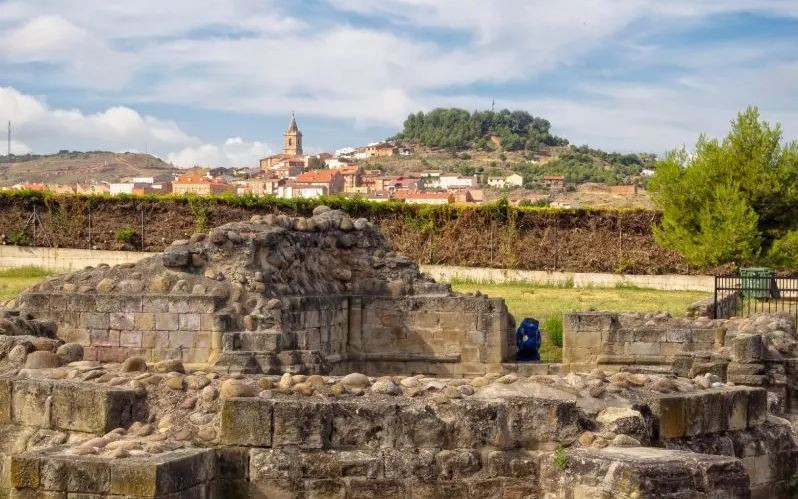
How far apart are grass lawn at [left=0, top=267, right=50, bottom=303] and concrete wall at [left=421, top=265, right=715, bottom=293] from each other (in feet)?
38.3

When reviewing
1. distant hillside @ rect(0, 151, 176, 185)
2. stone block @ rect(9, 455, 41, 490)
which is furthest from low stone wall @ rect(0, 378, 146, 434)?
distant hillside @ rect(0, 151, 176, 185)

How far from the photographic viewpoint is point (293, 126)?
184 m

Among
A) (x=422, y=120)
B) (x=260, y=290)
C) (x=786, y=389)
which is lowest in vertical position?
(x=786, y=389)

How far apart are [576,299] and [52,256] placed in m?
17.4

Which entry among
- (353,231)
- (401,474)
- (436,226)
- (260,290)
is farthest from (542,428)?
(436,226)

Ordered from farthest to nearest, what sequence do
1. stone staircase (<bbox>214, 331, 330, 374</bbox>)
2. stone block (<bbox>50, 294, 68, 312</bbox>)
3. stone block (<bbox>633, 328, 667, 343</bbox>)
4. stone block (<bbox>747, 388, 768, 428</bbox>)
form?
1. stone block (<bbox>633, 328, 667, 343</bbox>)
2. stone block (<bbox>50, 294, 68, 312</bbox>)
3. stone staircase (<bbox>214, 331, 330, 374</bbox>)
4. stone block (<bbox>747, 388, 768, 428</bbox>)

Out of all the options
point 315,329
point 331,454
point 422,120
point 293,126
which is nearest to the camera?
point 331,454

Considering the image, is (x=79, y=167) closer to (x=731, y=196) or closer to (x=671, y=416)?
(x=731, y=196)

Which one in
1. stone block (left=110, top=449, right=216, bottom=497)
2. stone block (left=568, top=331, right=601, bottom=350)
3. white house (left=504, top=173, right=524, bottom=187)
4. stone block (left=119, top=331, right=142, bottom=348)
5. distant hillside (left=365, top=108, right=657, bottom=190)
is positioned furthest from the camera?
distant hillside (left=365, top=108, right=657, bottom=190)

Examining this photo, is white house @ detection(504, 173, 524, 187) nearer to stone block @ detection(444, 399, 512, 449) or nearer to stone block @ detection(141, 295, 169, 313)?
stone block @ detection(141, 295, 169, 313)

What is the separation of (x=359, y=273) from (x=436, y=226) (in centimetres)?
2145

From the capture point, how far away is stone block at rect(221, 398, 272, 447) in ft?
24.7

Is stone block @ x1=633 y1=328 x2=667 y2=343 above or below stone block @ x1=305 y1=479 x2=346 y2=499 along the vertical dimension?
above

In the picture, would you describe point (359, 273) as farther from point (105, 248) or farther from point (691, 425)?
point (105, 248)
